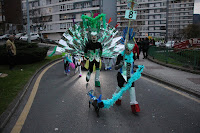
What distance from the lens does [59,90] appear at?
6.48m

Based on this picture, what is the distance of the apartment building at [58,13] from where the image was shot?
58678 mm

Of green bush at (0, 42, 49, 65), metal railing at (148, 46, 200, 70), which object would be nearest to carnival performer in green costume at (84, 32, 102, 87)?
metal railing at (148, 46, 200, 70)

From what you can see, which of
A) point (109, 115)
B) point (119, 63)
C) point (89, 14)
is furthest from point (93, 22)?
point (89, 14)

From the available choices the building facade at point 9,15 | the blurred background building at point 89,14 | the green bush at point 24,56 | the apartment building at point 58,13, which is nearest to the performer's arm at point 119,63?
the green bush at point 24,56

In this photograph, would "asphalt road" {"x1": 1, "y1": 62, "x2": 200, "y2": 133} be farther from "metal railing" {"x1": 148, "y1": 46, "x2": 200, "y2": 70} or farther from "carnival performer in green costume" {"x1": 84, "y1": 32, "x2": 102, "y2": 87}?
"metal railing" {"x1": 148, "y1": 46, "x2": 200, "y2": 70}

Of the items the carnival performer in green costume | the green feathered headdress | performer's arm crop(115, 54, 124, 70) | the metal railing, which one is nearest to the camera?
performer's arm crop(115, 54, 124, 70)

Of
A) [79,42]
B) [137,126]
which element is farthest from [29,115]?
[79,42]

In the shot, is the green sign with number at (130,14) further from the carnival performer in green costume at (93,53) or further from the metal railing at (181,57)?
the metal railing at (181,57)

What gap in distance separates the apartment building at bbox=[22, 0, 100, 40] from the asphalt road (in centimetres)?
5452

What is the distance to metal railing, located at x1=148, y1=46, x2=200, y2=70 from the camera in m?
9.76

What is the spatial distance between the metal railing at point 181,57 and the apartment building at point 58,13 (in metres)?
47.2

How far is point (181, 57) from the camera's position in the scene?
10.9 meters

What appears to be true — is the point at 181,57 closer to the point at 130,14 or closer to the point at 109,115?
the point at 130,14

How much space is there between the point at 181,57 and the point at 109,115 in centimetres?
815
